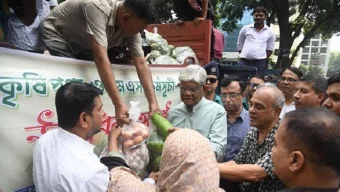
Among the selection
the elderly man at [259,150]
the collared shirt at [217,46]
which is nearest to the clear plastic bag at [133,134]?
the elderly man at [259,150]

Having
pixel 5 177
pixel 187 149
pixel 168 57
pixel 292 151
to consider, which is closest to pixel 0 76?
pixel 5 177

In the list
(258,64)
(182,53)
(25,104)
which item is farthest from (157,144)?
(258,64)

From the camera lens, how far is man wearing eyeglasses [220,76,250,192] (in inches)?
110

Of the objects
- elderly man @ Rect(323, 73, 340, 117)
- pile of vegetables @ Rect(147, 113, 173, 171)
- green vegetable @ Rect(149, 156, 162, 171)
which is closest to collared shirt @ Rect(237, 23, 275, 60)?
elderly man @ Rect(323, 73, 340, 117)

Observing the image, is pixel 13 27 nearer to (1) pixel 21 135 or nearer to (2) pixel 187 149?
(1) pixel 21 135

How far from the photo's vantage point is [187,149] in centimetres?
136

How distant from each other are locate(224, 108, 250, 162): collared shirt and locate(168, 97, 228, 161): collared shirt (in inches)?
7.2

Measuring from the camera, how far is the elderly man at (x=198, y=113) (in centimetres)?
258

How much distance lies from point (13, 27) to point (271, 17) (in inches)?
519

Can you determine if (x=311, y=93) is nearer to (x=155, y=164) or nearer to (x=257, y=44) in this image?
(x=155, y=164)

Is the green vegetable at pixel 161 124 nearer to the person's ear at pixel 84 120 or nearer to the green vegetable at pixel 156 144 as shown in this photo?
the green vegetable at pixel 156 144

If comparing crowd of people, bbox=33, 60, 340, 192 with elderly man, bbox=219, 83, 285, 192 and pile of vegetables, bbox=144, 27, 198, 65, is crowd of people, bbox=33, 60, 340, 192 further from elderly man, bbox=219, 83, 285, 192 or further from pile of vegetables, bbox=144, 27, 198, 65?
pile of vegetables, bbox=144, 27, 198, 65

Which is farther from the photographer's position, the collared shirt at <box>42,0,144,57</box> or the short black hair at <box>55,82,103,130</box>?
the collared shirt at <box>42,0,144,57</box>

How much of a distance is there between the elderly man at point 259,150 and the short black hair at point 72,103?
0.91m
